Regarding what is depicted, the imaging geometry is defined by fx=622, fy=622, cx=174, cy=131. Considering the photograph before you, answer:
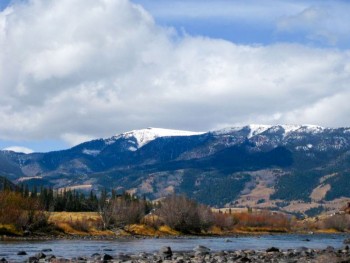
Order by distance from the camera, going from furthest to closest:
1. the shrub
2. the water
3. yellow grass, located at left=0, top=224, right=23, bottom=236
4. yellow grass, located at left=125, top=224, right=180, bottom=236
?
the shrub < yellow grass, located at left=125, top=224, right=180, bottom=236 < yellow grass, located at left=0, top=224, right=23, bottom=236 < the water

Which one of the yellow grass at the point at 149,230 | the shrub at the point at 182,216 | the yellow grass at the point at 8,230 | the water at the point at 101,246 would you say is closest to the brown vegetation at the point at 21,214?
the yellow grass at the point at 8,230

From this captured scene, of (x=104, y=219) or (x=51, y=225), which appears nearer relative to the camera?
(x=51, y=225)

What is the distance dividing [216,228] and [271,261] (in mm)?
146425

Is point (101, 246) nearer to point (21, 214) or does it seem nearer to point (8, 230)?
point (8, 230)

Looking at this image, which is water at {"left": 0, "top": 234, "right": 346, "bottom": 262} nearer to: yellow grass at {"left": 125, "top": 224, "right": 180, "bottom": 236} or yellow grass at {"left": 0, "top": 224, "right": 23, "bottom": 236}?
yellow grass at {"left": 0, "top": 224, "right": 23, "bottom": 236}

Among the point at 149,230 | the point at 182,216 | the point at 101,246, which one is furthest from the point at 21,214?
the point at 182,216

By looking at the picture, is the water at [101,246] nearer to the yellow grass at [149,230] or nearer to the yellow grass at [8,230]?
the yellow grass at [8,230]

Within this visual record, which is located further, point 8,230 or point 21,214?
point 21,214

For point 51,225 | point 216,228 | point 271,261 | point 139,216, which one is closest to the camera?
point 271,261

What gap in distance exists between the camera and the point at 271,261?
53.6 metres

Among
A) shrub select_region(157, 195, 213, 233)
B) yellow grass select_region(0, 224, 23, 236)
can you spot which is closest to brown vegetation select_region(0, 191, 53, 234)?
yellow grass select_region(0, 224, 23, 236)

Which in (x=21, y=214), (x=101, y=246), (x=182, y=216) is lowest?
(x=101, y=246)

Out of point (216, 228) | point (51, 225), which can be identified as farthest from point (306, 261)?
point (216, 228)

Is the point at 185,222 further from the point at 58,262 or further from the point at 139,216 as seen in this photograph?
the point at 58,262
